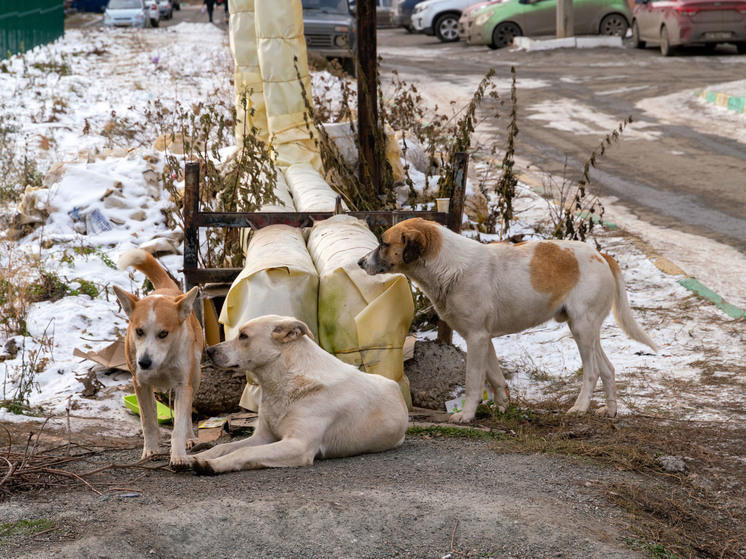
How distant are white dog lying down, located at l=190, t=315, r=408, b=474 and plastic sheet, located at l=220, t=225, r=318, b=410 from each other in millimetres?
897

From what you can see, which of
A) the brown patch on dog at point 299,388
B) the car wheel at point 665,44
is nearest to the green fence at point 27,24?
the car wheel at point 665,44

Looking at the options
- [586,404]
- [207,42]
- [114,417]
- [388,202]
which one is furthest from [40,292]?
[207,42]

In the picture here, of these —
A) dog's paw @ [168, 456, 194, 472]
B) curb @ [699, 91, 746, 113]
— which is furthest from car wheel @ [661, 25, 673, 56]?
dog's paw @ [168, 456, 194, 472]

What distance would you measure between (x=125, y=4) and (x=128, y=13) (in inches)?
34.7

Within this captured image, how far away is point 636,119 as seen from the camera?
17.3 meters

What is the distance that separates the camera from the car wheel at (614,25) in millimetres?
27953

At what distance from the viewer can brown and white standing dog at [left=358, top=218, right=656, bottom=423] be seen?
6.00 m

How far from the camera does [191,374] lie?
216 inches

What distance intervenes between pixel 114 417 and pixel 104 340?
1.46 meters

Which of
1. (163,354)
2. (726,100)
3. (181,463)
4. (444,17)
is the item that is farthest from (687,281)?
(444,17)

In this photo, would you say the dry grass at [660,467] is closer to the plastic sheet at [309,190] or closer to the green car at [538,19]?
the plastic sheet at [309,190]

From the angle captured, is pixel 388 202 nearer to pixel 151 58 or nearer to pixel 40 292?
pixel 40 292

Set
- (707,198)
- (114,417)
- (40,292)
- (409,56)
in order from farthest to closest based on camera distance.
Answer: (409,56) < (707,198) < (40,292) < (114,417)

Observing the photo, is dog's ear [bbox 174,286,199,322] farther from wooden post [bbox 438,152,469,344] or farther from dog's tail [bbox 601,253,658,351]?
dog's tail [bbox 601,253,658,351]
